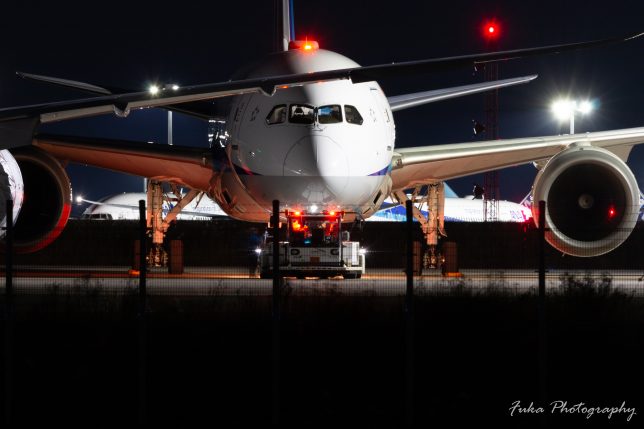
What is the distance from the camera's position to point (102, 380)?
10.8 meters

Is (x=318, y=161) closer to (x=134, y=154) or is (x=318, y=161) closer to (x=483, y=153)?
(x=134, y=154)

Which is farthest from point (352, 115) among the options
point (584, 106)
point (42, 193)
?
point (584, 106)

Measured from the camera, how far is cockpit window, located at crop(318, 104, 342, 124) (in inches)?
740

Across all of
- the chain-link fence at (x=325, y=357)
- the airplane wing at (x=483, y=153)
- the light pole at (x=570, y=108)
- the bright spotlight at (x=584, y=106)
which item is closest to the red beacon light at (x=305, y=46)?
the airplane wing at (x=483, y=153)

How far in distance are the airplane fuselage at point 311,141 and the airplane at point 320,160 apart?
0.02 m

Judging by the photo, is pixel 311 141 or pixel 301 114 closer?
pixel 311 141

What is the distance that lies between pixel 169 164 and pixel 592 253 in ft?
27.3

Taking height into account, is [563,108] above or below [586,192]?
above

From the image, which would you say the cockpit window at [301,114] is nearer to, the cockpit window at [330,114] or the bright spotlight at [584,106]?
the cockpit window at [330,114]

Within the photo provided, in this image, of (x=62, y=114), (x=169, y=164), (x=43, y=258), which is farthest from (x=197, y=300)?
(x=43, y=258)

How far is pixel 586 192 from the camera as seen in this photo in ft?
72.0

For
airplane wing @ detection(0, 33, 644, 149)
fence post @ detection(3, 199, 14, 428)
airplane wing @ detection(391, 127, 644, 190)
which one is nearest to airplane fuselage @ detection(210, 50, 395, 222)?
airplane wing @ detection(391, 127, 644, 190)

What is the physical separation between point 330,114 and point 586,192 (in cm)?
609

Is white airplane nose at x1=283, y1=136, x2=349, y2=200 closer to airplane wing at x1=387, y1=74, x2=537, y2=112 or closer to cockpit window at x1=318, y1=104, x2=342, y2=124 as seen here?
cockpit window at x1=318, y1=104, x2=342, y2=124
